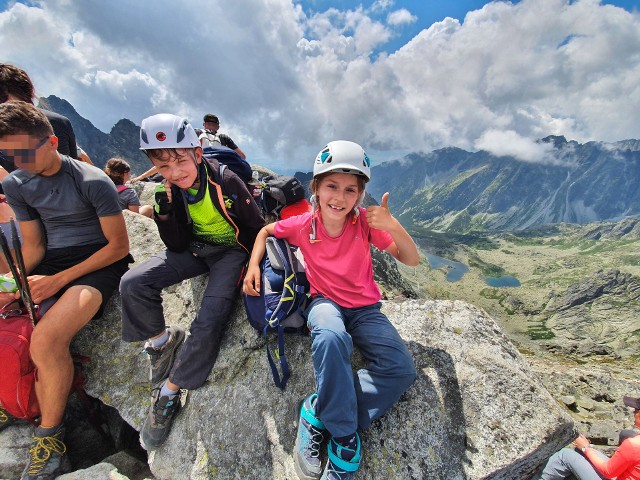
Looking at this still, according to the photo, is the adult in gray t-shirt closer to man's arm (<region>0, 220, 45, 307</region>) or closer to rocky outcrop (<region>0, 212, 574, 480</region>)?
man's arm (<region>0, 220, 45, 307</region>)

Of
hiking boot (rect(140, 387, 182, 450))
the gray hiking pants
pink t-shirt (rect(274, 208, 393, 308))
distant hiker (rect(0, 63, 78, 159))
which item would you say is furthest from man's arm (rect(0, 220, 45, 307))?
pink t-shirt (rect(274, 208, 393, 308))

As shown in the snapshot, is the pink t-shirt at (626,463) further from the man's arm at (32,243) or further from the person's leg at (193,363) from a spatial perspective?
the man's arm at (32,243)

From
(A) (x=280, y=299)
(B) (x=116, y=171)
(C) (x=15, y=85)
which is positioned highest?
(B) (x=116, y=171)

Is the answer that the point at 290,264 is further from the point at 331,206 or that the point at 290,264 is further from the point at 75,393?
the point at 75,393

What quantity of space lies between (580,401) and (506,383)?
159ft

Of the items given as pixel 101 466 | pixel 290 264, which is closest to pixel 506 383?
pixel 290 264

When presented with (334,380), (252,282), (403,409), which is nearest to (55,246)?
(252,282)

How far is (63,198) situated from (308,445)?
6.30 meters

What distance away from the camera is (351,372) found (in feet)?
15.4

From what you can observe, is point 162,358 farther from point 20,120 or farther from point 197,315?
point 20,120

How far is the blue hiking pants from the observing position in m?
4.52

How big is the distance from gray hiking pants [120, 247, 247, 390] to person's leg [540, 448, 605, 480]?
9541 millimetres

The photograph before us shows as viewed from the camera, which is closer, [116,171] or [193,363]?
[193,363]

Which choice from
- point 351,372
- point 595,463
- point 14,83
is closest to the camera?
point 351,372
